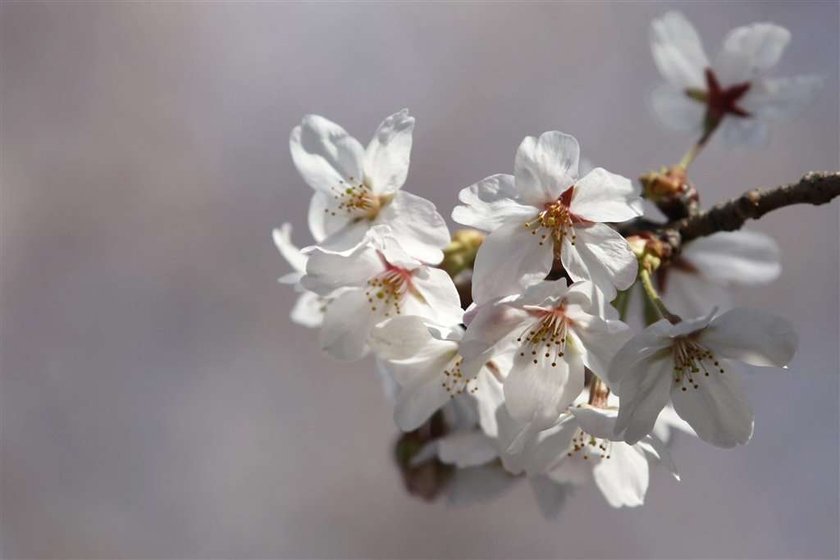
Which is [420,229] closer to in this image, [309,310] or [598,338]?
[598,338]

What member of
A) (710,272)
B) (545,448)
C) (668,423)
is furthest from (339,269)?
(710,272)

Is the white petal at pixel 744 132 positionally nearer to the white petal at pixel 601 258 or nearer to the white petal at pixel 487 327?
the white petal at pixel 601 258

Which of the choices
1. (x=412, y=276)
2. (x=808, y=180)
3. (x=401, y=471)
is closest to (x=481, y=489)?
(x=401, y=471)

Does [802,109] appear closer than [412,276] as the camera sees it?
No

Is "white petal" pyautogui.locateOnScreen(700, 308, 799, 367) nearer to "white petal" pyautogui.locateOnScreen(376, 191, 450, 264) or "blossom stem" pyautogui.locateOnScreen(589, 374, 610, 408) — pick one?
"blossom stem" pyautogui.locateOnScreen(589, 374, 610, 408)

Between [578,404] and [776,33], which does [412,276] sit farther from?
[776,33]

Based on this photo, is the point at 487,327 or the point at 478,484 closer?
the point at 487,327
